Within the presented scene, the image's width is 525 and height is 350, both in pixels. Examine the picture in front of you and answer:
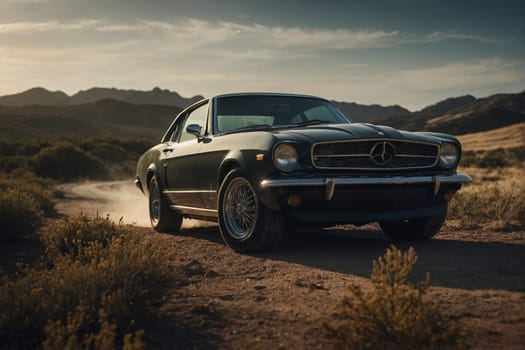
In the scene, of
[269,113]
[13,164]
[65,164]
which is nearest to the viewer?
[269,113]

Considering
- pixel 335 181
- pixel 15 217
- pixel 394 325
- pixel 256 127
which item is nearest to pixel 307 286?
pixel 335 181

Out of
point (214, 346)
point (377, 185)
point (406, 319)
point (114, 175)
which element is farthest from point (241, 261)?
point (114, 175)

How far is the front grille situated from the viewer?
5.39 m

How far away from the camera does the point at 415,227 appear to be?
21.5 ft

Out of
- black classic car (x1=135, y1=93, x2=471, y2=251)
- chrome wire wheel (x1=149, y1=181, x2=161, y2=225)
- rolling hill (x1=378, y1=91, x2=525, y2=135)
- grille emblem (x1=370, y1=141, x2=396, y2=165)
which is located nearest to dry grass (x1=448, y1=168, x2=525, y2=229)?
black classic car (x1=135, y1=93, x2=471, y2=251)

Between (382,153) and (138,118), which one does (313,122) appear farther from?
(138,118)

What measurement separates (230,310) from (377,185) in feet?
7.20

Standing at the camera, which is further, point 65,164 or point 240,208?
point 65,164

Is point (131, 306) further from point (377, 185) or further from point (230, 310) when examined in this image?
point (377, 185)

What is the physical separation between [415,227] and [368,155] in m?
1.47

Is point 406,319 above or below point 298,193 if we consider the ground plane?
below

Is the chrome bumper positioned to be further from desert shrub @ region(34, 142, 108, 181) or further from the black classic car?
desert shrub @ region(34, 142, 108, 181)

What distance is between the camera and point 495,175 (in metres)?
21.8

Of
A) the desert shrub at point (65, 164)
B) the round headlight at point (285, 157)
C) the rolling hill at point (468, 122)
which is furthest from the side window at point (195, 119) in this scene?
the rolling hill at point (468, 122)
